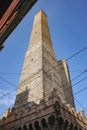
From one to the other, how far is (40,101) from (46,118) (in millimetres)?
1293

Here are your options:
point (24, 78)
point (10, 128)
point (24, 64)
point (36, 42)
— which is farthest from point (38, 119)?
point (36, 42)

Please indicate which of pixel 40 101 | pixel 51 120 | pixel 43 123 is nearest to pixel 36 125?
pixel 43 123

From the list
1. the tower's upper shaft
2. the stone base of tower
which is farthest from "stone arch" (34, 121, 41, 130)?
the tower's upper shaft

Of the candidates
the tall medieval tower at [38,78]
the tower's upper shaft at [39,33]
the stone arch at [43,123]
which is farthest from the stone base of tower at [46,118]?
the tower's upper shaft at [39,33]

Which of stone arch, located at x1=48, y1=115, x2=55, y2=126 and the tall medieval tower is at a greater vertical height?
the tall medieval tower

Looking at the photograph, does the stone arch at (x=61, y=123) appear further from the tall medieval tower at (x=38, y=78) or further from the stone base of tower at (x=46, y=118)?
the tall medieval tower at (x=38, y=78)

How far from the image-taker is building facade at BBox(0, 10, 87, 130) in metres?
10.1

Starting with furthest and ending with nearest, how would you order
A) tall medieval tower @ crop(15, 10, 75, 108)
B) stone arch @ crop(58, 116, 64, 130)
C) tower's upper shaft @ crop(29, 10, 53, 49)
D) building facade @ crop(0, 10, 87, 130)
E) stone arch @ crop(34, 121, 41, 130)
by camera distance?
1. tower's upper shaft @ crop(29, 10, 53, 49)
2. tall medieval tower @ crop(15, 10, 75, 108)
3. stone arch @ crop(34, 121, 41, 130)
4. building facade @ crop(0, 10, 87, 130)
5. stone arch @ crop(58, 116, 64, 130)

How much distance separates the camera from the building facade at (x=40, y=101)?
10148 mm

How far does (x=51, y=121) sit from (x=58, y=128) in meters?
0.55

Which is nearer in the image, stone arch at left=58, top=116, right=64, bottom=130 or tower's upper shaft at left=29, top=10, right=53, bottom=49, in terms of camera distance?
stone arch at left=58, top=116, right=64, bottom=130

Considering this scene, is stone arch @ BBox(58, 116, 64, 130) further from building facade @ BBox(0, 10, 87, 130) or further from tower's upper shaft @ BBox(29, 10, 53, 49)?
tower's upper shaft @ BBox(29, 10, 53, 49)

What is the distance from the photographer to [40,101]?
35.9 ft

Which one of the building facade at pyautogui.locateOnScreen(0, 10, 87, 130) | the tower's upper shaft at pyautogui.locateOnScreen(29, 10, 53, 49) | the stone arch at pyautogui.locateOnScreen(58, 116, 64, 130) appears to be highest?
the tower's upper shaft at pyautogui.locateOnScreen(29, 10, 53, 49)
